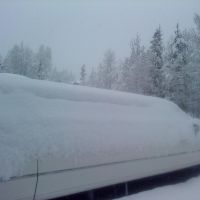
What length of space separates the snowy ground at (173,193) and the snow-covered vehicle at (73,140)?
0.28 meters

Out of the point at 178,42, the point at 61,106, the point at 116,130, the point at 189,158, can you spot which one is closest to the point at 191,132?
the point at 189,158

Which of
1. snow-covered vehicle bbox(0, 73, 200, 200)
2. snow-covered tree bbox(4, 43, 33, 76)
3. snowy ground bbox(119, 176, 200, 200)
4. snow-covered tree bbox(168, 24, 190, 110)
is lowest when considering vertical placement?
snowy ground bbox(119, 176, 200, 200)

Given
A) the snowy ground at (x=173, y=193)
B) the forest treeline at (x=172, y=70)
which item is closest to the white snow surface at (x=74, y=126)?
the snowy ground at (x=173, y=193)

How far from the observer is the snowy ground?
5171mm

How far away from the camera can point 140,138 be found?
518 centimetres

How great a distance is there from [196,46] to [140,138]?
2357 cm

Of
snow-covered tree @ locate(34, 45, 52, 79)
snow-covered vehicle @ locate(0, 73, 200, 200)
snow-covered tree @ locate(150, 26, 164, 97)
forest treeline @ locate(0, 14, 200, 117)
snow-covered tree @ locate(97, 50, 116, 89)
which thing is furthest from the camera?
snow-covered tree @ locate(97, 50, 116, 89)

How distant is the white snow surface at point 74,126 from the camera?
3.62 metres

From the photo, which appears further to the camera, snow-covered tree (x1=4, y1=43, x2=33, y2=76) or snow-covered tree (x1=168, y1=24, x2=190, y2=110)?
snow-covered tree (x1=4, y1=43, x2=33, y2=76)

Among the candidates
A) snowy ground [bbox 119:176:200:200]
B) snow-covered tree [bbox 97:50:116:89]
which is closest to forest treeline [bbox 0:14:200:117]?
snow-covered tree [bbox 97:50:116:89]

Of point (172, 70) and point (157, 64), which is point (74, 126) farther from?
point (157, 64)

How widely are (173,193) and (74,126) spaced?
218 cm

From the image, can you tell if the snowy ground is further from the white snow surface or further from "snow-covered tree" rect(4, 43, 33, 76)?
"snow-covered tree" rect(4, 43, 33, 76)

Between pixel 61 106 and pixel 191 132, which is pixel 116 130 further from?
pixel 191 132
